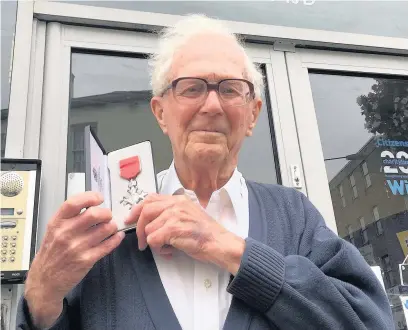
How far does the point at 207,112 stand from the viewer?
38.1 inches

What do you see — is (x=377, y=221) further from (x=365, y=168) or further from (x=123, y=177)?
(x=123, y=177)

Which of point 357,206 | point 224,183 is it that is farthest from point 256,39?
point 224,183

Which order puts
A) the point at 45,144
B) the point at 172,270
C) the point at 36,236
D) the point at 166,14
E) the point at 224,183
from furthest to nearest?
the point at 166,14, the point at 45,144, the point at 36,236, the point at 224,183, the point at 172,270

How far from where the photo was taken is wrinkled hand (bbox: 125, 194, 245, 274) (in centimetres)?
77

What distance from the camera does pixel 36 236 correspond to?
1218mm

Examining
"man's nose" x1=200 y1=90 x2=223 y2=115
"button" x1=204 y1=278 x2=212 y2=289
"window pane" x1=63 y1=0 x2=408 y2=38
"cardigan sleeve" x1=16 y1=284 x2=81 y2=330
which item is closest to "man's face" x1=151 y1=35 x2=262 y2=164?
"man's nose" x1=200 y1=90 x2=223 y2=115

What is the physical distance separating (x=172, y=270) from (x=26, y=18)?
3.75 ft

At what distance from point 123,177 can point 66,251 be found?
0.68ft

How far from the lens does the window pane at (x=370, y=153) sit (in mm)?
1650

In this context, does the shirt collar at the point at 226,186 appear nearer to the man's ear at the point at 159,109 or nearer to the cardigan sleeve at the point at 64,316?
the man's ear at the point at 159,109

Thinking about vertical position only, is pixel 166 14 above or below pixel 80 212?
above

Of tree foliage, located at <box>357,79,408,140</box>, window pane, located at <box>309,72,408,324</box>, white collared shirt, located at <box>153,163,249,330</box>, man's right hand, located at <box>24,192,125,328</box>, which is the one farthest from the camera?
tree foliage, located at <box>357,79,408,140</box>

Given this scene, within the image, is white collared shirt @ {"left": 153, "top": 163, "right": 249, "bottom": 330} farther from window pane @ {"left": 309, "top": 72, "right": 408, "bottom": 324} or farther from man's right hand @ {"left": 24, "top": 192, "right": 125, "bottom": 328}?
window pane @ {"left": 309, "top": 72, "right": 408, "bottom": 324}

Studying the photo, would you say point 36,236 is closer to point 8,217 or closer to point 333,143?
point 8,217
